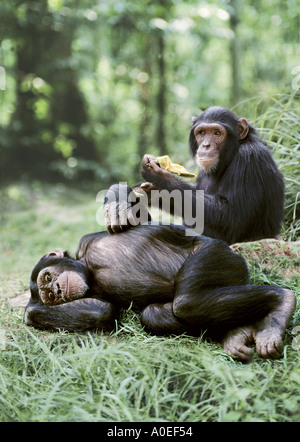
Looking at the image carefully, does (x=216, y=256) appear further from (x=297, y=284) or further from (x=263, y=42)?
(x=263, y=42)

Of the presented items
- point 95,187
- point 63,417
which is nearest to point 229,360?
point 63,417

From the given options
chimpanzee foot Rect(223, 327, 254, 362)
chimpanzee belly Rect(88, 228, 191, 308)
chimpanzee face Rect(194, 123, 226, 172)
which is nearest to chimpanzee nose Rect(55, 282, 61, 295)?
chimpanzee belly Rect(88, 228, 191, 308)

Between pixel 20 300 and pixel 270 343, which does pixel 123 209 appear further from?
pixel 270 343

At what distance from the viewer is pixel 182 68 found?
11141 millimetres

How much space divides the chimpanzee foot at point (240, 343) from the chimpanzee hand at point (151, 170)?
140 centimetres

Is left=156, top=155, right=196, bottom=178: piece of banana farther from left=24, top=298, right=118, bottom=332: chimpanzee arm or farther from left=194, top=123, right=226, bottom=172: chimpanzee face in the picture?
left=24, top=298, right=118, bottom=332: chimpanzee arm

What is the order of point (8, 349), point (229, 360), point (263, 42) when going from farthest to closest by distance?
point (263, 42) → point (8, 349) → point (229, 360)

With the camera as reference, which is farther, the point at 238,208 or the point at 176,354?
the point at 238,208

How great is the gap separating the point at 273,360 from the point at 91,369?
89cm

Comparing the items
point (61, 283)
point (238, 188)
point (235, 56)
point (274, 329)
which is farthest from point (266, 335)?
point (235, 56)

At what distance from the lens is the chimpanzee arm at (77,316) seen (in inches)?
110

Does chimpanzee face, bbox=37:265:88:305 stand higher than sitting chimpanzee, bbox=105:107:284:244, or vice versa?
sitting chimpanzee, bbox=105:107:284:244

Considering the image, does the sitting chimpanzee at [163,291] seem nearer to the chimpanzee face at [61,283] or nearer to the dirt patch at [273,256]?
the chimpanzee face at [61,283]

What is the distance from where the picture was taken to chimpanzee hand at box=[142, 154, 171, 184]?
349 centimetres
